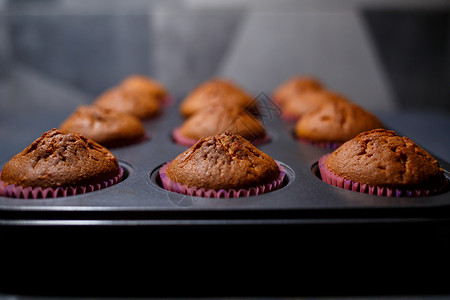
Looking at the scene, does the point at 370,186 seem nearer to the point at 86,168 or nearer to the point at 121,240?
the point at 121,240

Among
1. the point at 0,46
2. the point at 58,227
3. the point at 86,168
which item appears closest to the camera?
the point at 58,227

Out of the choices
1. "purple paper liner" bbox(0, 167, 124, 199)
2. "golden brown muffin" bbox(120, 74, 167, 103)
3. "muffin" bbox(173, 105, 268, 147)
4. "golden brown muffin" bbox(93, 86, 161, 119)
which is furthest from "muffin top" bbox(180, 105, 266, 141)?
"golden brown muffin" bbox(120, 74, 167, 103)

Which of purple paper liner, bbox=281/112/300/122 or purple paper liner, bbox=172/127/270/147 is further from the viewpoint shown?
purple paper liner, bbox=281/112/300/122

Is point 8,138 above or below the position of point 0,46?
below

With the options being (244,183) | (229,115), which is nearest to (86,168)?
(244,183)

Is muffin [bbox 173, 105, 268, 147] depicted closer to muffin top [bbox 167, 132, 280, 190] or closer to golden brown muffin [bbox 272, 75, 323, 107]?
muffin top [bbox 167, 132, 280, 190]

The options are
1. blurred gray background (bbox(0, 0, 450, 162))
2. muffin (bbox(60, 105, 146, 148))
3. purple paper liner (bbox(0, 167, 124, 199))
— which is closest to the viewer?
purple paper liner (bbox(0, 167, 124, 199))

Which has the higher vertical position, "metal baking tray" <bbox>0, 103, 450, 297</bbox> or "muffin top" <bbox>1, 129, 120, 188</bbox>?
"muffin top" <bbox>1, 129, 120, 188</bbox>
